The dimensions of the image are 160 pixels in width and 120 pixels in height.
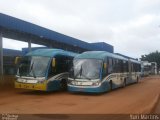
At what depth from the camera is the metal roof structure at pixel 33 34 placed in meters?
28.5

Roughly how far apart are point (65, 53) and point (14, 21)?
683 centimetres

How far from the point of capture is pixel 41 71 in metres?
21.3

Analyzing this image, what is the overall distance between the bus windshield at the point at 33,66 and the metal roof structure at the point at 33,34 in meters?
6.63

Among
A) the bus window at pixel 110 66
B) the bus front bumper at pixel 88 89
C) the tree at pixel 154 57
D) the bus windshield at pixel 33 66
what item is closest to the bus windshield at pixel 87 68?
the bus front bumper at pixel 88 89

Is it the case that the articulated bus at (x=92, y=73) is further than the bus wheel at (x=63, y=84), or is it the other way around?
the bus wheel at (x=63, y=84)

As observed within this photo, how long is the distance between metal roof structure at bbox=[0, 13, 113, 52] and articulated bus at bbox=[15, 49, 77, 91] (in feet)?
21.9

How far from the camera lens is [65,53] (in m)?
24.4

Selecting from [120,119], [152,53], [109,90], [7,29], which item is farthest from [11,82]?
[152,53]

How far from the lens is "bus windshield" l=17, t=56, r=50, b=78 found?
835 inches

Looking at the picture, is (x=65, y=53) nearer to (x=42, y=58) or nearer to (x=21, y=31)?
(x=42, y=58)

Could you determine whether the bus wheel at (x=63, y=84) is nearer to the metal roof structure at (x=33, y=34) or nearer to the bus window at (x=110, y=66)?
the bus window at (x=110, y=66)

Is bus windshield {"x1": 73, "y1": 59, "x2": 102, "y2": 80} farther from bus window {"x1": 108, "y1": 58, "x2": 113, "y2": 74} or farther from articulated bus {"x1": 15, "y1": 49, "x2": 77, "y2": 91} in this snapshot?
bus window {"x1": 108, "y1": 58, "x2": 113, "y2": 74}

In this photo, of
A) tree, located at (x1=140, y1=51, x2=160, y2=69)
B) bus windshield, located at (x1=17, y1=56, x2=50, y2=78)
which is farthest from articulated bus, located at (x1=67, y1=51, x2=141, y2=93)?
tree, located at (x1=140, y1=51, x2=160, y2=69)

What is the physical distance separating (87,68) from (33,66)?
3313mm
